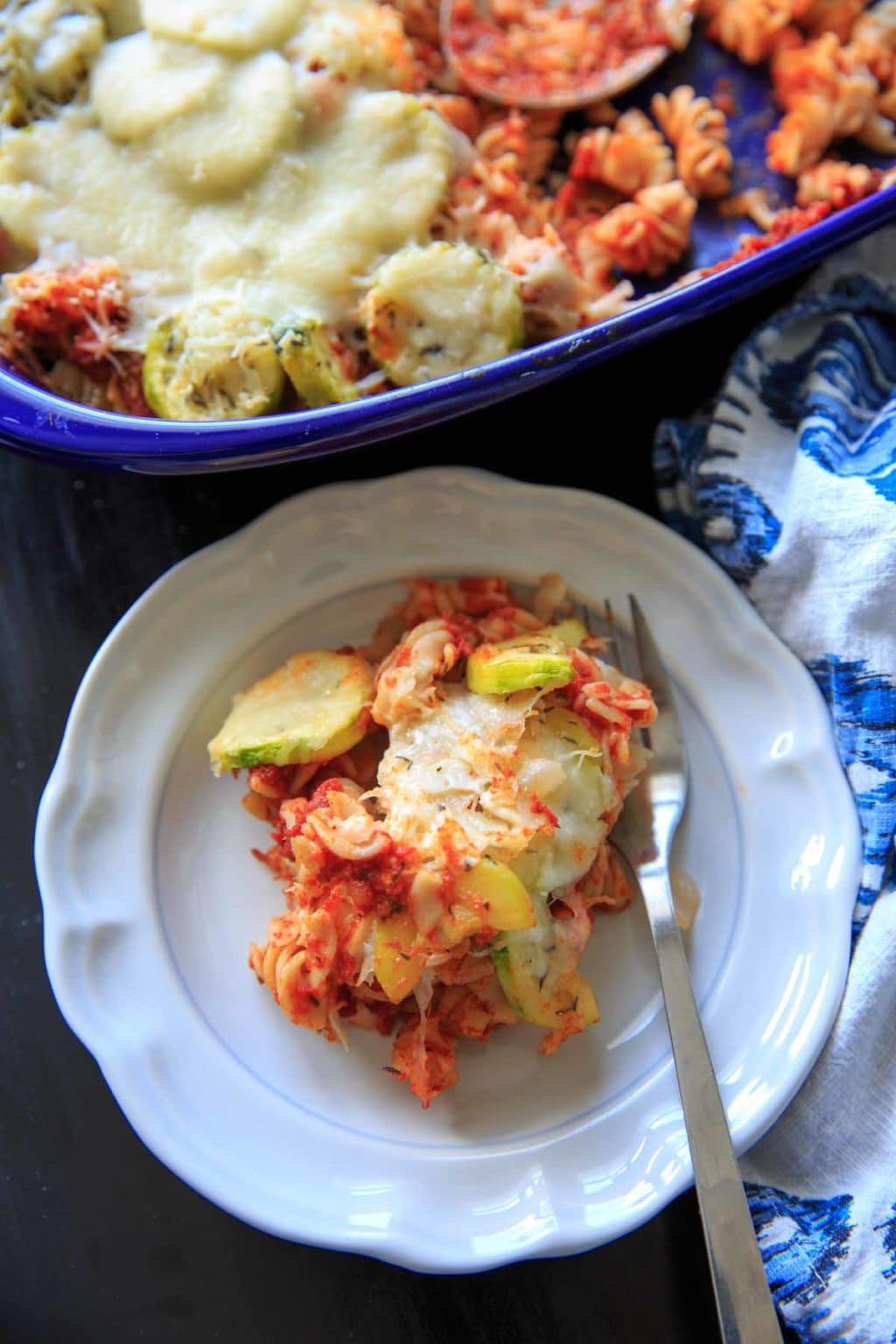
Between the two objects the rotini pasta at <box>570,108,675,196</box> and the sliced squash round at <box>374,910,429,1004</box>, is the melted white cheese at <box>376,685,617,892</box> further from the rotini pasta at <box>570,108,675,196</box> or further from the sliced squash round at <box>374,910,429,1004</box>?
the rotini pasta at <box>570,108,675,196</box>

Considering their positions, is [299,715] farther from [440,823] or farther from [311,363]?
[311,363]

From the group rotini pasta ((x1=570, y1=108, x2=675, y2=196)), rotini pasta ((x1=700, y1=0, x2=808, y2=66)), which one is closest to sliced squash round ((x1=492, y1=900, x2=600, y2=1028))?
rotini pasta ((x1=570, y1=108, x2=675, y2=196))

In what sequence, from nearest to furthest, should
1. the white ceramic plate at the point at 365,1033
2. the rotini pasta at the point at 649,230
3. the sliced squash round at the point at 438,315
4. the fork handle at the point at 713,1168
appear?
the fork handle at the point at 713,1168, the white ceramic plate at the point at 365,1033, the sliced squash round at the point at 438,315, the rotini pasta at the point at 649,230

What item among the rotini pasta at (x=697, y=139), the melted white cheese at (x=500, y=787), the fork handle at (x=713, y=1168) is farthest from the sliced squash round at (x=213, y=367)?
the fork handle at (x=713, y=1168)

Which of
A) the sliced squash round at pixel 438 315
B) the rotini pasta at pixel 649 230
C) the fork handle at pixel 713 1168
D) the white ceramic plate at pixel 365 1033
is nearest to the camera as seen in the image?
the fork handle at pixel 713 1168

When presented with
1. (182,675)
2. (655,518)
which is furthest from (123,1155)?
(655,518)

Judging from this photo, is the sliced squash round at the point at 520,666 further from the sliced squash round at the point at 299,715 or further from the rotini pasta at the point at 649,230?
the rotini pasta at the point at 649,230

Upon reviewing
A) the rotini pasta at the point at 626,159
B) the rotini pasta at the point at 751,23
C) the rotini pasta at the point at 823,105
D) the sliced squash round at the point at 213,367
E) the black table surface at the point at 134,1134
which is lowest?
the black table surface at the point at 134,1134

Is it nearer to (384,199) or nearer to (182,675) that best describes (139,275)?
(384,199)
